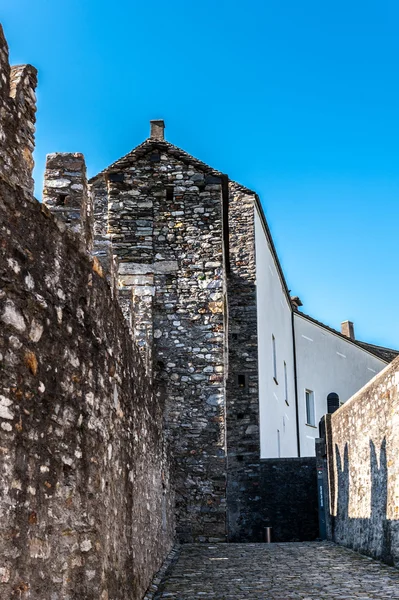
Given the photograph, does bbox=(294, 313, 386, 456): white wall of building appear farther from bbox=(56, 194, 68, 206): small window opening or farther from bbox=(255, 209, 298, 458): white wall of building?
bbox=(56, 194, 68, 206): small window opening

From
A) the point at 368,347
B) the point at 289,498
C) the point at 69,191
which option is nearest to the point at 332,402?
the point at 368,347

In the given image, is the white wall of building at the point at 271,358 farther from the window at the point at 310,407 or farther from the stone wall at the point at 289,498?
the window at the point at 310,407

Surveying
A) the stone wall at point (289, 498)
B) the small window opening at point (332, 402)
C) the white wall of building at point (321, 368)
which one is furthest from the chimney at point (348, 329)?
the stone wall at point (289, 498)

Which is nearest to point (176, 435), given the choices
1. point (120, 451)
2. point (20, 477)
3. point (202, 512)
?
point (202, 512)

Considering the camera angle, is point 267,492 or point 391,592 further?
point 267,492

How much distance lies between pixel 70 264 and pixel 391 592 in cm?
437

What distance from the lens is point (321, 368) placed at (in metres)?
26.8

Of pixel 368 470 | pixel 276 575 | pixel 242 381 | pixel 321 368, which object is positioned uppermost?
pixel 321 368

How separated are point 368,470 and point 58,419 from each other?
661 centimetres

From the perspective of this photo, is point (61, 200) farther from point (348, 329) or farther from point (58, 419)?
point (348, 329)

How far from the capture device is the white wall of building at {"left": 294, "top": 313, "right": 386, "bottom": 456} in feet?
81.5

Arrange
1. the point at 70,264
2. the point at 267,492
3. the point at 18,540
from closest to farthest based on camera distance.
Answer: the point at 18,540, the point at 70,264, the point at 267,492

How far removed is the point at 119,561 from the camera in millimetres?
4988

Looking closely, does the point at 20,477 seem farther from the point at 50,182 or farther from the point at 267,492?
the point at 267,492
